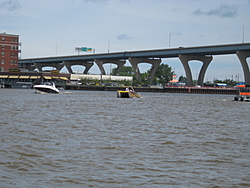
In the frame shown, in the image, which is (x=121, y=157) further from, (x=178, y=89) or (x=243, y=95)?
(x=178, y=89)

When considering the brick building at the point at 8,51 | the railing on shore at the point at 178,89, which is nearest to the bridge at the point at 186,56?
the railing on shore at the point at 178,89

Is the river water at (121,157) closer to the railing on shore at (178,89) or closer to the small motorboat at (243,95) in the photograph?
the small motorboat at (243,95)

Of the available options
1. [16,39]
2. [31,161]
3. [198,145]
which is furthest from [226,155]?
[16,39]

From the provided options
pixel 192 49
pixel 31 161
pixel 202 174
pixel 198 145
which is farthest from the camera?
pixel 192 49

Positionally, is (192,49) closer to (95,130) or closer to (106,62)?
(106,62)

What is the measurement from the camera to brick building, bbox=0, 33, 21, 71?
16500 cm

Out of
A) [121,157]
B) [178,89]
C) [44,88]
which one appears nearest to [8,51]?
[178,89]

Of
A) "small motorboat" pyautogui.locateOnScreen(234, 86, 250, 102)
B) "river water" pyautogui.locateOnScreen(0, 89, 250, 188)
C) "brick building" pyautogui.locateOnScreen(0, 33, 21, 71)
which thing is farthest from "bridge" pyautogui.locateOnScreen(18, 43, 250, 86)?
"river water" pyautogui.locateOnScreen(0, 89, 250, 188)

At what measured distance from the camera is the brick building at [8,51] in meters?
165

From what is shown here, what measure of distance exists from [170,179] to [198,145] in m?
7.43

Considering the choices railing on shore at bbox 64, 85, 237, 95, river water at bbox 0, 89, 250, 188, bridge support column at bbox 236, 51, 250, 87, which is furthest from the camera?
railing on shore at bbox 64, 85, 237, 95

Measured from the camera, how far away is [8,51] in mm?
165750

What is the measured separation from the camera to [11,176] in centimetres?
1371

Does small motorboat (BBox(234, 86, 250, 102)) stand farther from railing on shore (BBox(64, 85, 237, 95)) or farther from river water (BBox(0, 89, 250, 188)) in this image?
railing on shore (BBox(64, 85, 237, 95))
